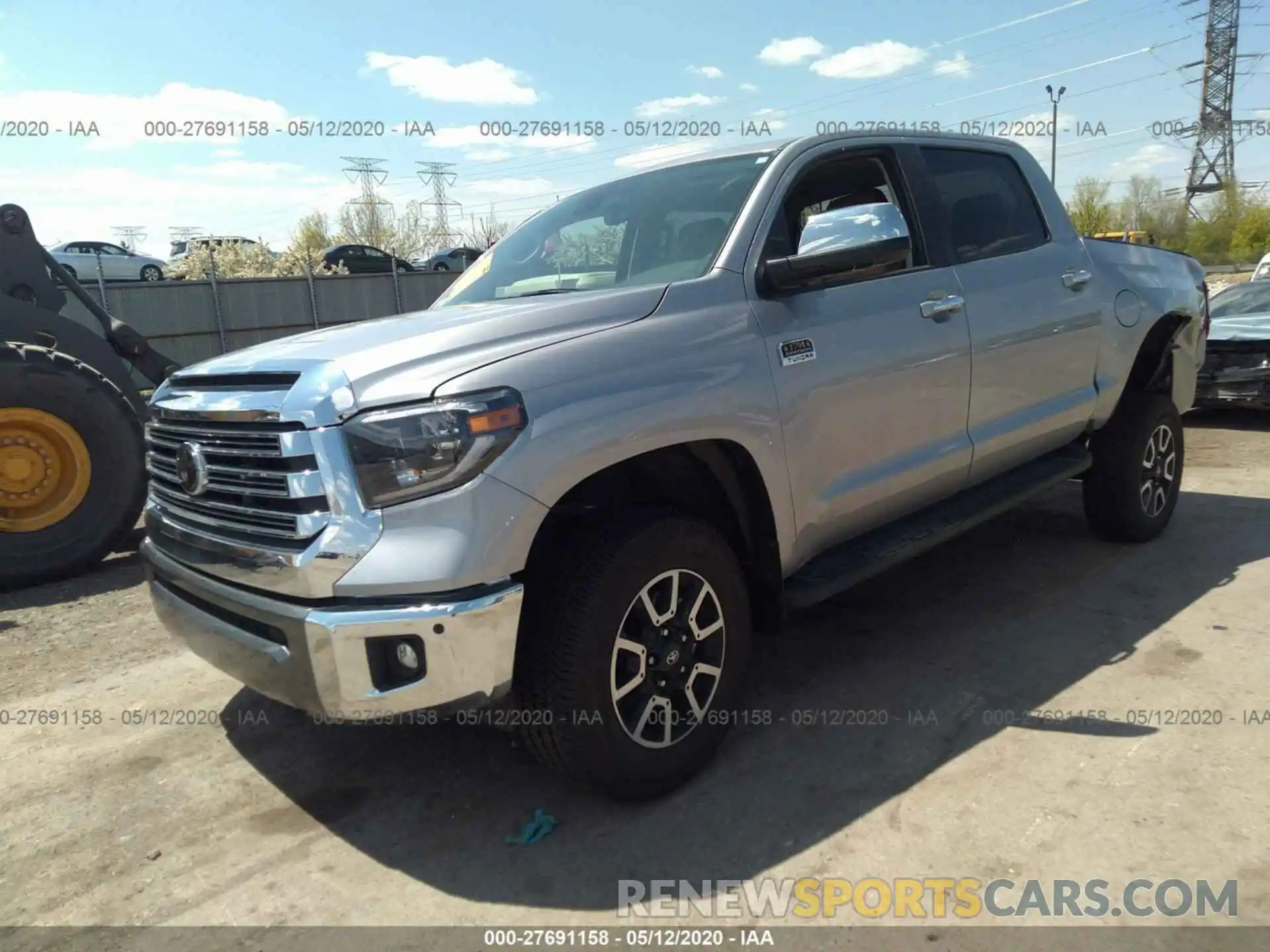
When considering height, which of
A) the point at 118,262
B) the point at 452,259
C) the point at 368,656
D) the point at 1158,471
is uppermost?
the point at 118,262

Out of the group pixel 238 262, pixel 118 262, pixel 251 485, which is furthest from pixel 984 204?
pixel 238 262

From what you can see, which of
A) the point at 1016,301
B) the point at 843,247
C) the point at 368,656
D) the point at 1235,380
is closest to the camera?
the point at 368,656

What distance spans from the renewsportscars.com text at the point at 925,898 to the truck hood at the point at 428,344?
4.82 feet

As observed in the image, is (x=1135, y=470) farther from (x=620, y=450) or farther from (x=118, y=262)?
(x=118, y=262)

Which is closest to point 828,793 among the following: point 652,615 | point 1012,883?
point 1012,883

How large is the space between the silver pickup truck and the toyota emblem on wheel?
0.03 feet

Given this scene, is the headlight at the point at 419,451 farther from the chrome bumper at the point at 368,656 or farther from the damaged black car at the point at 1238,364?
the damaged black car at the point at 1238,364

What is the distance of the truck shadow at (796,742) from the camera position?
2668mm

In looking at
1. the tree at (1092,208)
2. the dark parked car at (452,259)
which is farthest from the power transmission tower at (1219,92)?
the dark parked car at (452,259)

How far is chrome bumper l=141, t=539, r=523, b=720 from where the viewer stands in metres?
2.35

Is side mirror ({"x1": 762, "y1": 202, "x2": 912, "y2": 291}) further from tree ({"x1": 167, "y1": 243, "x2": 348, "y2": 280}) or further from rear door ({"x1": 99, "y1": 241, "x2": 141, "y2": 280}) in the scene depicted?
tree ({"x1": 167, "y1": 243, "x2": 348, "y2": 280})

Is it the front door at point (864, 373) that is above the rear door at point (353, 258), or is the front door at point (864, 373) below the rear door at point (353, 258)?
below

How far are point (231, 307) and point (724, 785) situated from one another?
18140 millimetres

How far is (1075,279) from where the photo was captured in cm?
451
